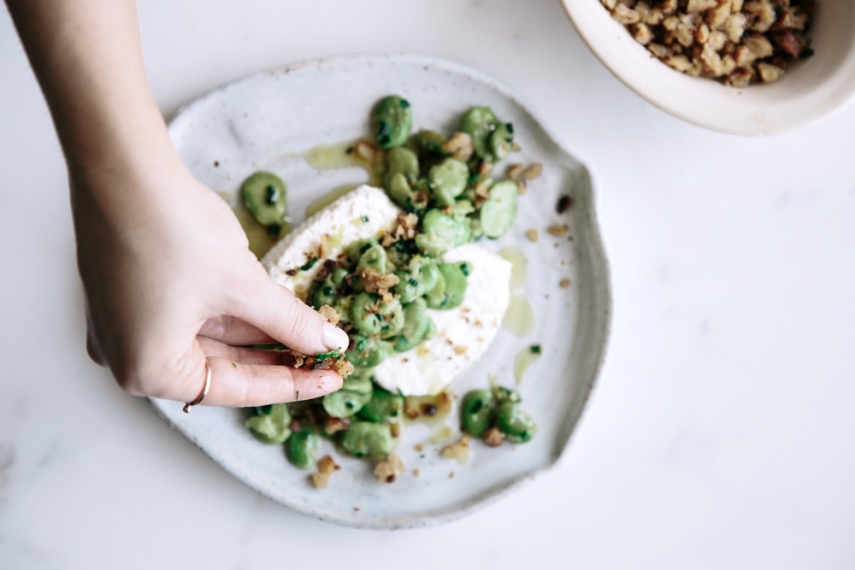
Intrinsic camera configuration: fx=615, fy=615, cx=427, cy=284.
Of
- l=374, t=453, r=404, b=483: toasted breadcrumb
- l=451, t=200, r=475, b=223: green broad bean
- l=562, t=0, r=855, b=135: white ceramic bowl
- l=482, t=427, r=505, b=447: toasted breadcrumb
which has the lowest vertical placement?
l=374, t=453, r=404, b=483: toasted breadcrumb

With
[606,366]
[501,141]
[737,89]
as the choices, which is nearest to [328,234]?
[501,141]

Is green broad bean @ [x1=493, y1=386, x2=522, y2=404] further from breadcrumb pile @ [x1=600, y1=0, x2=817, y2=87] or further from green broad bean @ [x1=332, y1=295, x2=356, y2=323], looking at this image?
breadcrumb pile @ [x1=600, y1=0, x2=817, y2=87]

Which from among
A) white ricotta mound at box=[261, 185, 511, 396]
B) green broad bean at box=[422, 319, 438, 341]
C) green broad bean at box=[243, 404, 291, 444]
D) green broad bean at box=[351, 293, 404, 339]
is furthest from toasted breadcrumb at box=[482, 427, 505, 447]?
green broad bean at box=[243, 404, 291, 444]

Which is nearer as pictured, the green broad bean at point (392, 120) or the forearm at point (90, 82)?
the forearm at point (90, 82)

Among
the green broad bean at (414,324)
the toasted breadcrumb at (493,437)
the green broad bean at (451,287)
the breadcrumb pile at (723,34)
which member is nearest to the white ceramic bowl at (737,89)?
the breadcrumb pile at (723,34)

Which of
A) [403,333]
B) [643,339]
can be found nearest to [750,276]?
[643,339]

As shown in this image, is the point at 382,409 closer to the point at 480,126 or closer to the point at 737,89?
the point at 480,126

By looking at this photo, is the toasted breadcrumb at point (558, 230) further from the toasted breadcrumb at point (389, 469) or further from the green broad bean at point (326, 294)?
the toasted breadcrumb at point (389, 469)
